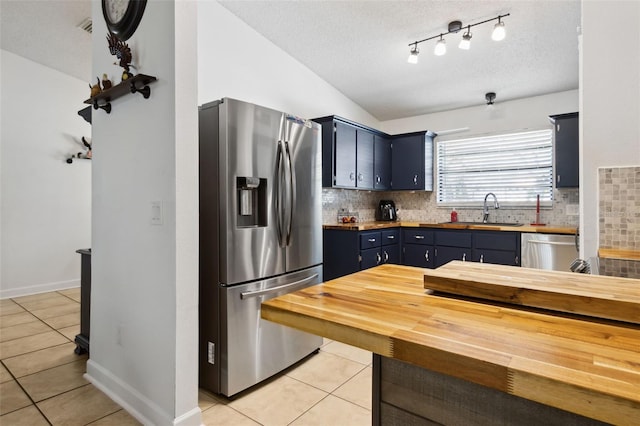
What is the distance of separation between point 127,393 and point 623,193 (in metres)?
2.99

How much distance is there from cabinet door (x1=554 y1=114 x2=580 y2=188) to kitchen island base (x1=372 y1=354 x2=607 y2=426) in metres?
3.90

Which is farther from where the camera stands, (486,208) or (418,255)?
(486,208)

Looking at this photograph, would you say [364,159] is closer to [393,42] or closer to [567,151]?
[393,42]

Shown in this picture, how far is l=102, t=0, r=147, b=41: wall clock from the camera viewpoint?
1.84m

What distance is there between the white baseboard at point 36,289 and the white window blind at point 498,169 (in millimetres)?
5321

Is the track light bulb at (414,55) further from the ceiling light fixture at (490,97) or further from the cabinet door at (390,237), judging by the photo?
the cabinet door at (390,237)

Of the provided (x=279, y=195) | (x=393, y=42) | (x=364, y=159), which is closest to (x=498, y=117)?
(x=364, y=159)

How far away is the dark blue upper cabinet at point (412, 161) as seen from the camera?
191 inches

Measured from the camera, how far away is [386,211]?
513cm

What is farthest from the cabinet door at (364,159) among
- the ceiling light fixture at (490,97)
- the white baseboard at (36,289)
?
the white baseboard at (36,289)

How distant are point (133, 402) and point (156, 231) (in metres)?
0.99

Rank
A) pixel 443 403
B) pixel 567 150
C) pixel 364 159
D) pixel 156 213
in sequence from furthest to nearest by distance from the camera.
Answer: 1. pixel 364 159
2. pixel 567 150
3. pixel 156 213
4. pixel 443 403

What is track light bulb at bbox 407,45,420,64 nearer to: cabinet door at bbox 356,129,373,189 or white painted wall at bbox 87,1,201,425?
cabinet door at bbox 356,129,373,189

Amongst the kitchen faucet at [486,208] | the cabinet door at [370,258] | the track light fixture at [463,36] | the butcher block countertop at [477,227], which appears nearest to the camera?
the track light fixture at [463,36]
